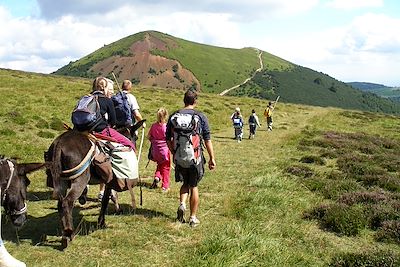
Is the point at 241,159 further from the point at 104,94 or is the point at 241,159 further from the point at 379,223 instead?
the point at 104,94

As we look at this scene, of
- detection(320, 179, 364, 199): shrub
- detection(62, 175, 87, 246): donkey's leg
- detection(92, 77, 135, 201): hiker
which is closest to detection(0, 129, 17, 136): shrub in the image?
detection(92, 77, 135, 201): hiker

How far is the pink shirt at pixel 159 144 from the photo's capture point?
1170 centimetres

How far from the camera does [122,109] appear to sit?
9.52 metres

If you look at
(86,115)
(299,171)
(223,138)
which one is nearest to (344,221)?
(299,171)

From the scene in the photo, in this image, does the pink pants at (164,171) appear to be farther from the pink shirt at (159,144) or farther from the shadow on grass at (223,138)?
the shadow on grass at (223,138)

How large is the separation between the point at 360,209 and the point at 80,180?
22.3ft

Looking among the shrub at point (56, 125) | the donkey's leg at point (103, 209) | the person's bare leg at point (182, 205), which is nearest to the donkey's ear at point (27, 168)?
the donkey's leg at point (103, 209)

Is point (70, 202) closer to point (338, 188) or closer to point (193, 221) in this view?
point (193, 221)

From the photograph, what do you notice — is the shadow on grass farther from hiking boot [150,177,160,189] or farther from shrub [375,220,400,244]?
shrub [375,220,400,244]

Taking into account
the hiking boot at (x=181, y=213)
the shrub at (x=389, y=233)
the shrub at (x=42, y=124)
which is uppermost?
the shrub at (x=42, y=124)

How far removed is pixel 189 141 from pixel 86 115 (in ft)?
6.65

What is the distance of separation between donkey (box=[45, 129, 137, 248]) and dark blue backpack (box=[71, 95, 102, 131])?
192 millimetres

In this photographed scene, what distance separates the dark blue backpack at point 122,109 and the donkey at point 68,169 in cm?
247

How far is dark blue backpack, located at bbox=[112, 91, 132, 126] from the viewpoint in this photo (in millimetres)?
9469
